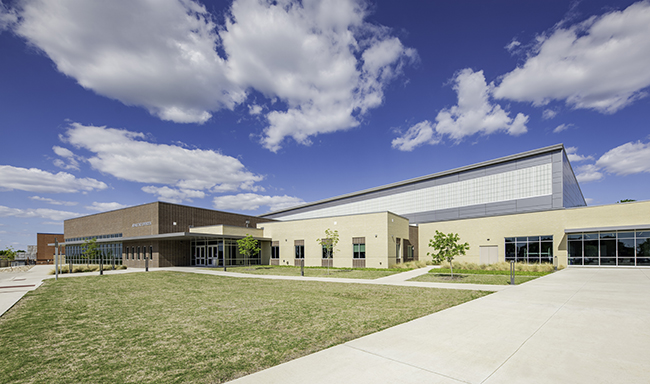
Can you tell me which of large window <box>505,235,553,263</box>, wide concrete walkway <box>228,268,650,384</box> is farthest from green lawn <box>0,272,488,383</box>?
large window <box>505,235,553,263</box>

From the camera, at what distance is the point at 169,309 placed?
10.1 m

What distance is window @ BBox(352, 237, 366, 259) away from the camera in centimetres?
3352

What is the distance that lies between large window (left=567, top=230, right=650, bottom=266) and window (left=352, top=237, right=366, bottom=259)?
19.8 meters

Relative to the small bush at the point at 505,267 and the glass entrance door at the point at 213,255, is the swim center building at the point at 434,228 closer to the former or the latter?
the glass entrance door at the point at 213,255

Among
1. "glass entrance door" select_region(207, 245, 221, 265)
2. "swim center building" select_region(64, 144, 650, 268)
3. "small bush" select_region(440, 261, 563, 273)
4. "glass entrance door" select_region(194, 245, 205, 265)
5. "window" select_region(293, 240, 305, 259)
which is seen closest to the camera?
"small bush" select_region(440, 261, 563, 273)

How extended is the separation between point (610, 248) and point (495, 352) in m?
32.4

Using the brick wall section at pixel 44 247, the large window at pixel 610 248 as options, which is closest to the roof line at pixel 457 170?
the large window at pixel 610 248

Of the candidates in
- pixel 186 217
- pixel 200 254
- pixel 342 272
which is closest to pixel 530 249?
pixel 342 272

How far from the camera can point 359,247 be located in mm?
33906

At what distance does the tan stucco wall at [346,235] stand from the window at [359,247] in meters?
0.35

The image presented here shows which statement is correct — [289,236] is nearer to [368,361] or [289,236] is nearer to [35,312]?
[35,312]

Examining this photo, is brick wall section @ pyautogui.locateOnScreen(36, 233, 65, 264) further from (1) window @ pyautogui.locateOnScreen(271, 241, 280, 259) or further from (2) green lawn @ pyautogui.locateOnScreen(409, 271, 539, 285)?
(2) green lawn @ pyautogui.locateOnScreen(409, 271, 539, 285)

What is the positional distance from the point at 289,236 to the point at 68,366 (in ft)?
114

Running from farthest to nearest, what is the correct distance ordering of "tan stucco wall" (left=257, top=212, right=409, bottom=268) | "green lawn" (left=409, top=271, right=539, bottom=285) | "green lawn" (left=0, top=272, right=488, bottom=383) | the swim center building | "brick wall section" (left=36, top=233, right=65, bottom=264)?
"brick wall section" (left=36, top=233, right=65, bottom=264)
"tan stucco wall" (left=257, top=212, right=409, bottom=268)
the swim center building
"green lawn" (left=409, top=271, right=539, bottom=285)
"green lawn" (left=0, top=272, right=488, bottom=383)
